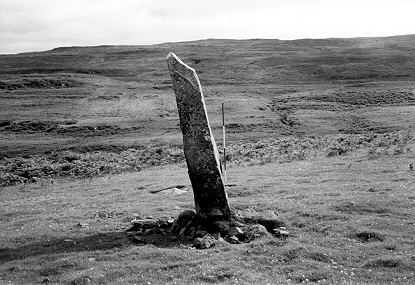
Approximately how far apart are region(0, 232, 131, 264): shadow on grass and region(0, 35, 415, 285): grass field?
82mm

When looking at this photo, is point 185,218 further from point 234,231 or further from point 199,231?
point 234,231

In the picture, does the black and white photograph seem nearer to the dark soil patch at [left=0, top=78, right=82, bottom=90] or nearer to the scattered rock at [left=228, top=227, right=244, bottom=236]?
the scattered rock at [left=228, top=227, right=244, bottom=236]

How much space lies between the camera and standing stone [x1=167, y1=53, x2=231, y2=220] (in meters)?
21.1

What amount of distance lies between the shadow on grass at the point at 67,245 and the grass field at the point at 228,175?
0.08 meters

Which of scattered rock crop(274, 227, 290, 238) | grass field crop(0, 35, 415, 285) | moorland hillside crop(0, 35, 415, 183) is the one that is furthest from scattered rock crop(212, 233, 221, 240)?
moorland hillside crop(0, 35, 415, 183)

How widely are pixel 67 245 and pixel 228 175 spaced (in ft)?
59.5

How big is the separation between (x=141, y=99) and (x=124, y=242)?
257ft

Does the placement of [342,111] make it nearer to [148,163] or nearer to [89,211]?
[148,163]

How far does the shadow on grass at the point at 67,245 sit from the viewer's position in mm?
18875

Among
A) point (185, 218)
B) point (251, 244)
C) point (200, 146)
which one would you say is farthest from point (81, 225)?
point (251, 244)

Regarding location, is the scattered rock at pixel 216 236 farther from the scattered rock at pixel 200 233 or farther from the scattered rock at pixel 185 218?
the scattered rock at pixel 185 218

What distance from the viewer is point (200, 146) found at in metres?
21.1

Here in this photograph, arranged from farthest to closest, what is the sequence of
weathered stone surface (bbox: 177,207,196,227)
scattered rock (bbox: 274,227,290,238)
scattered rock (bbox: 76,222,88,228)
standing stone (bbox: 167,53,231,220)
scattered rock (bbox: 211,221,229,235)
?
scattered rock (bbox: 76,222,88,228)
weathered stone surface (bbox: 177,207,196,227)
standing stone (bbox: 167,53,231,220)
scattered rock (bbox: 211,221,229,235)
scattered rock (bbox: 274,227,290,238)

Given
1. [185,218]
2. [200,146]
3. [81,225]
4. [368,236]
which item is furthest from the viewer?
[81,225]
